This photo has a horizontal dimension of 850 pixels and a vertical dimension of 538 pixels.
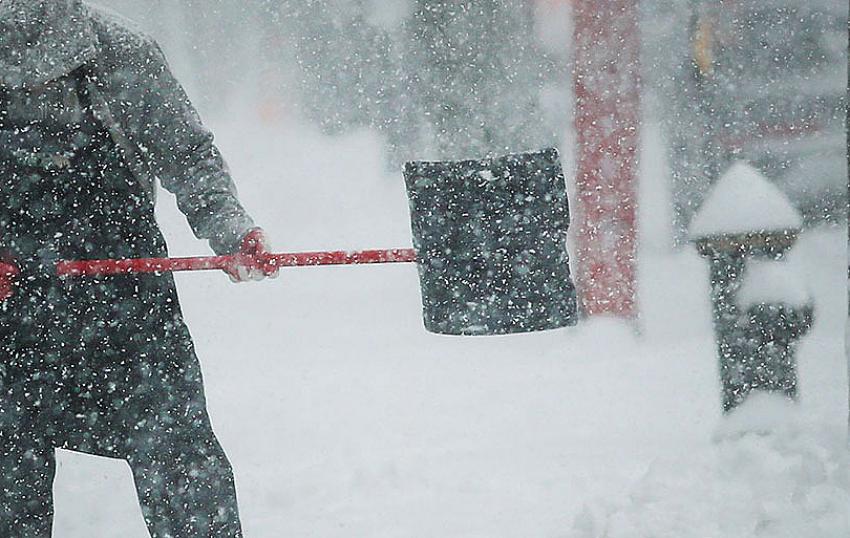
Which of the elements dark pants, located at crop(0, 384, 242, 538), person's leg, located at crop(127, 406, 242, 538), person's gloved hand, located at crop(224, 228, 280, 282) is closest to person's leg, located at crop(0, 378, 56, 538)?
dark pants, located at crop(0, 384, 242, 538)

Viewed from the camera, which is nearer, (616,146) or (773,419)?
(773,419)

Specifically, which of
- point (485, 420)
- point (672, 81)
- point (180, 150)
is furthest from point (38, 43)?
point (672, 81)

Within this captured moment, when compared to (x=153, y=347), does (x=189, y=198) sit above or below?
above

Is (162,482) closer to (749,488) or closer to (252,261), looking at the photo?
(252,261)

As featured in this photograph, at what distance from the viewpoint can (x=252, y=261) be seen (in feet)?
7.22

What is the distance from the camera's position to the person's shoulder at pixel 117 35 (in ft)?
6.95

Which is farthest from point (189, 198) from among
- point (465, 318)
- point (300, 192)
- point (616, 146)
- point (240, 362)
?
point (300, 192)

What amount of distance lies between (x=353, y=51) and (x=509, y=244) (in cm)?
766

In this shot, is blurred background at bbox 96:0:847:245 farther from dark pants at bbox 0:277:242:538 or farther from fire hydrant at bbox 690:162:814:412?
dark pants at bbox 0:277:242:538

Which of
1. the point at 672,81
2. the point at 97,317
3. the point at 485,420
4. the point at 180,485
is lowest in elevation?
the point at 485,420

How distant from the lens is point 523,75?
7.16 metres

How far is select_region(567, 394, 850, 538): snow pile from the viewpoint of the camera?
258cm

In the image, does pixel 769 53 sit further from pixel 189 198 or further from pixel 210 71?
pixel 210 71

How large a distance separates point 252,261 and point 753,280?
169cm
